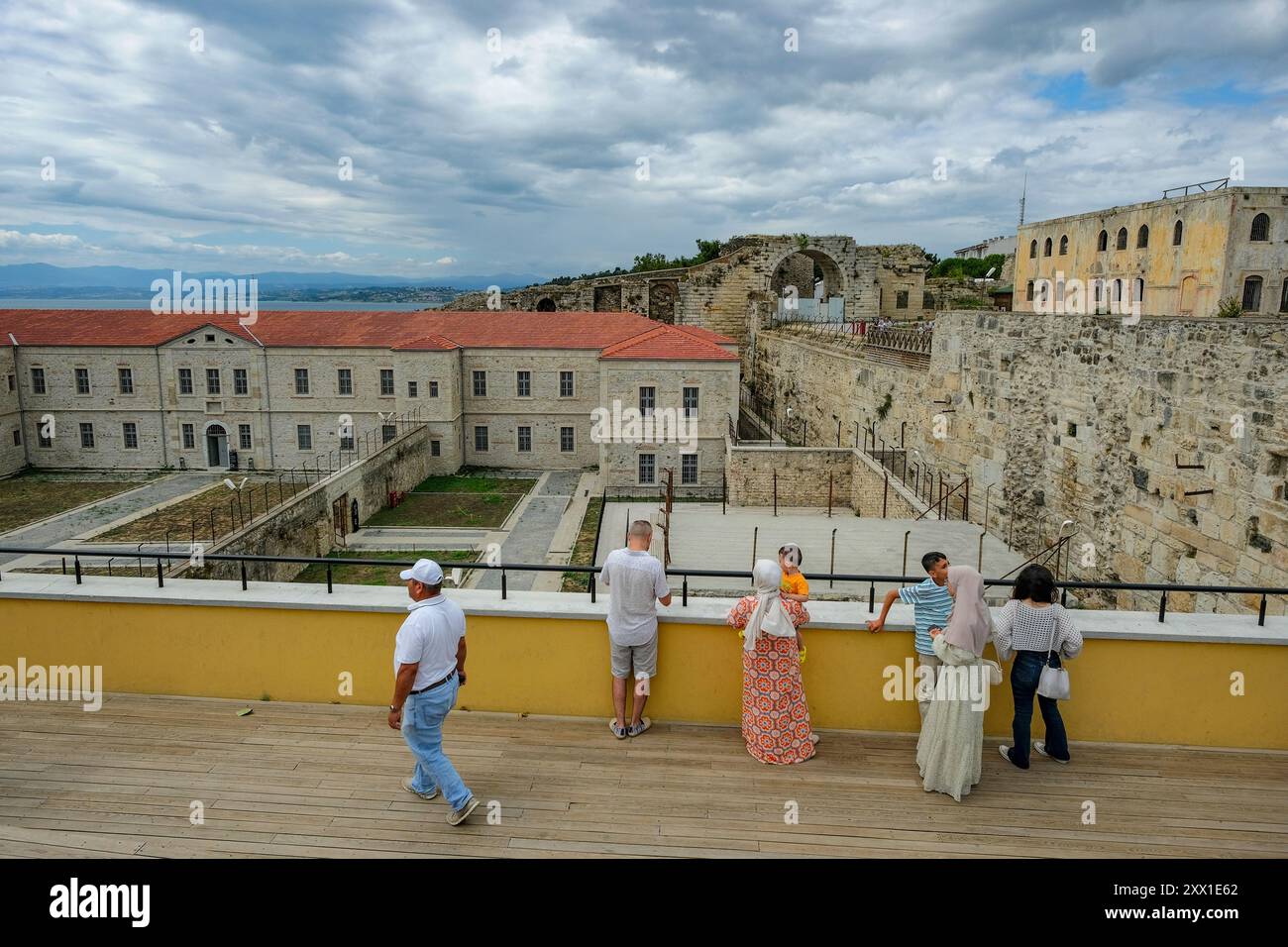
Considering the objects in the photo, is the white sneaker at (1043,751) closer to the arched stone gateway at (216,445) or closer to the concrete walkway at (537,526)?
the concrete walkway at (537,526)

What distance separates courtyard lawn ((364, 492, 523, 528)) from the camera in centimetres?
2700

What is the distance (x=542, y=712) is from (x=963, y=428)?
1289 cm

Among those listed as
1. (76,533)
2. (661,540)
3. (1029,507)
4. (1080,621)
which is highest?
(1080,621)

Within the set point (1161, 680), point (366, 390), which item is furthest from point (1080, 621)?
point (366, 390)

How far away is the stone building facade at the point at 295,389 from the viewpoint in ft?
113

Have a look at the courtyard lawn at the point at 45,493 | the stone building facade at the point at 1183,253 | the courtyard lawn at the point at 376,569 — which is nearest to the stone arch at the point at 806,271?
the stone building facade at the point at 1183,253

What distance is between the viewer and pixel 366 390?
3519 centimetres

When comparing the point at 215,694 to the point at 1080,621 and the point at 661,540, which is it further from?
the point at 661,540

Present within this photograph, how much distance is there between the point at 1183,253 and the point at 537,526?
931 inches

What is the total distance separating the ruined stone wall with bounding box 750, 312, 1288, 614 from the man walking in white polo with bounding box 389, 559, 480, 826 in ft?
27.8

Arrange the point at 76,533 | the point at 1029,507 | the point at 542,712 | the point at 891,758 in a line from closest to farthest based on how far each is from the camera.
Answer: the point at 891,758, the point at 542,712, the point at 1029,507, the point at 76,533

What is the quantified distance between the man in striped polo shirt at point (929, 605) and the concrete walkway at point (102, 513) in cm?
2438

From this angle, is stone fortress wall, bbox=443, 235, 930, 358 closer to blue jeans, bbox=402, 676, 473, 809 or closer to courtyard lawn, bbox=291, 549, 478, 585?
courtyard lawn, bbox=291, 549, 478, 585

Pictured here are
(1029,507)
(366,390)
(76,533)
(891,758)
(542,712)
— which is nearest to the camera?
(891,758)
